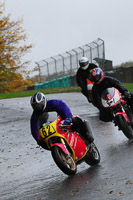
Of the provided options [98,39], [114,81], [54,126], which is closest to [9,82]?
[98,39]

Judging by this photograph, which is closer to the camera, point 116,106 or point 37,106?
point 37,106

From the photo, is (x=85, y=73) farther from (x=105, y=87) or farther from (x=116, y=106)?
(x=116, y=106)

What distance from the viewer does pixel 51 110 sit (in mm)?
8203

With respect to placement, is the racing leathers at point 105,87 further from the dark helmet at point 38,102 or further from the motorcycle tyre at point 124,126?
the dark helmet at point 38,102

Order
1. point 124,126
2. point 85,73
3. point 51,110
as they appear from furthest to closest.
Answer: point 85,73 → point 124,126 → point 51,110

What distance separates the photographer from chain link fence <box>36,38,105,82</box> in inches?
1346

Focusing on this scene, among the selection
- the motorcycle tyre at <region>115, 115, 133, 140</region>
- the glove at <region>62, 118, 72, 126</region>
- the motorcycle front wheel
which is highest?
the glove at <region>62, 118, 72, 126</region>

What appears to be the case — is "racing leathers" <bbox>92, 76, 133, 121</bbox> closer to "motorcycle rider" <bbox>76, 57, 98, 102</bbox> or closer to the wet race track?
the wet race track

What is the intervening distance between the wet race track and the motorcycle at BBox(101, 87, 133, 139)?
0.41m

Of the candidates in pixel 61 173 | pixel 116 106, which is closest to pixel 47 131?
pixel 61 173

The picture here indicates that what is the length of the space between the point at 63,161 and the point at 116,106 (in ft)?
11.6

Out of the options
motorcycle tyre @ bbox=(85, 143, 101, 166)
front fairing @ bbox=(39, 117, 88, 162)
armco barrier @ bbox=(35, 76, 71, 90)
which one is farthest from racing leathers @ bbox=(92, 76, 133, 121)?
armco barrier @ bbox=(35, 76, 71, 90)

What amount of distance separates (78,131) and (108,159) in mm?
873

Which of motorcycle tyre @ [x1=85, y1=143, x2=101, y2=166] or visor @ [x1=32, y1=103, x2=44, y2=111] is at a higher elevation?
visor @ [x1=32, y1=103, x2=44, y2=111]
